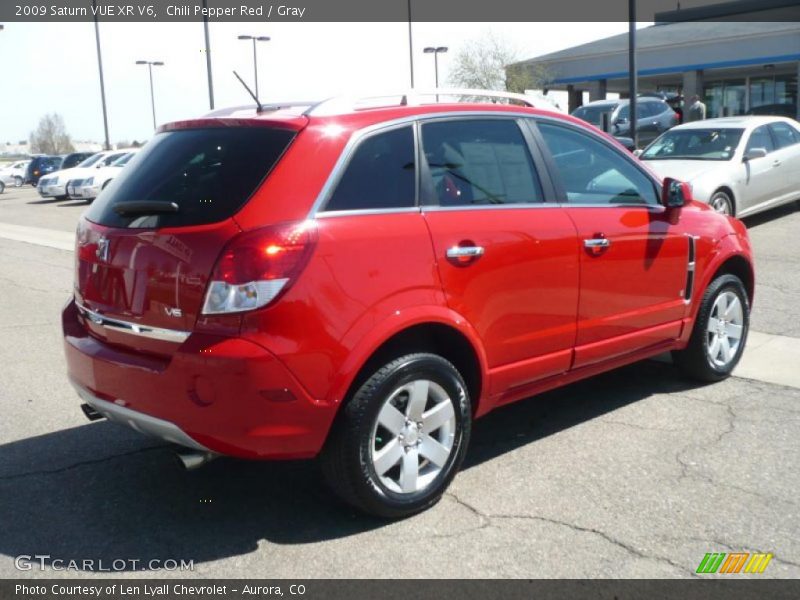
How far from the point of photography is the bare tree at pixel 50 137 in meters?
111

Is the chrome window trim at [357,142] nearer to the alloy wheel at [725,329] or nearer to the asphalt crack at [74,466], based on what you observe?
the asphalt crack at [74,466]

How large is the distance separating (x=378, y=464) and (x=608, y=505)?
3.57 feet

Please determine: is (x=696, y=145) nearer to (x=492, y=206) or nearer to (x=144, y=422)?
(x=492, y=206)

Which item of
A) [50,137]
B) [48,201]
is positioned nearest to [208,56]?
[48,201]

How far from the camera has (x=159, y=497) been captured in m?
4.26

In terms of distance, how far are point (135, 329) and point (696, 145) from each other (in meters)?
11.0

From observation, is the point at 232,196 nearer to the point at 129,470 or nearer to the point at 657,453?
the point at 129,470

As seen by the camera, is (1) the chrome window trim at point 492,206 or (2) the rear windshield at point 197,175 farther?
(1) the chrome window trim at point 492,206

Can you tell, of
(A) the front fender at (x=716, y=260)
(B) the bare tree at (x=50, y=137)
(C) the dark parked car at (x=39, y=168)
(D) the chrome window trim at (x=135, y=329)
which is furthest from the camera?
(B) the bare tree at (x=50, y=137)

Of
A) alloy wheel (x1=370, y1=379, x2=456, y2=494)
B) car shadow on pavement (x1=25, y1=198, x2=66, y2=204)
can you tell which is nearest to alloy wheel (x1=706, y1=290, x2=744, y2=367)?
alloy wheel (x1=370, y1=379, x2=456, y2=494)

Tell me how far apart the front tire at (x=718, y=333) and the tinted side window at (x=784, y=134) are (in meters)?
8.41

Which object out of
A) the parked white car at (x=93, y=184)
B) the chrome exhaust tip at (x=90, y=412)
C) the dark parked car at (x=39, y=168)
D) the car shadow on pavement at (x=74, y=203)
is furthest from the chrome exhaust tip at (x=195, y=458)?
the dark parked car at (x=39, y=168)

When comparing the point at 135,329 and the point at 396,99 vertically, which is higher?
the point at 396,99

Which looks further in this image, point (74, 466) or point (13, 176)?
point (13, 176)
